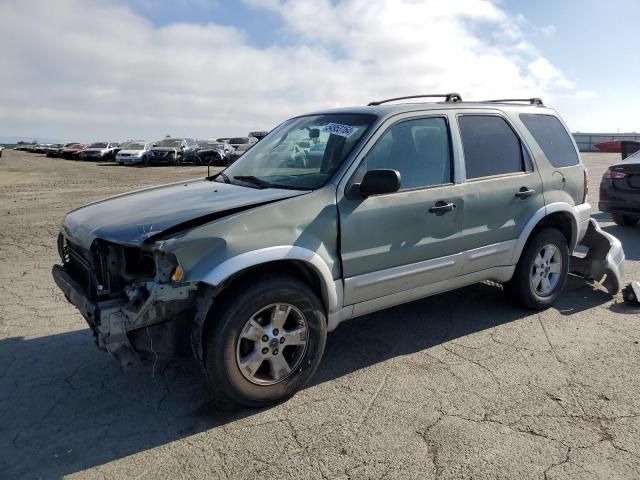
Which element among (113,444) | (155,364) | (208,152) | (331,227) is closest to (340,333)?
(331,227)

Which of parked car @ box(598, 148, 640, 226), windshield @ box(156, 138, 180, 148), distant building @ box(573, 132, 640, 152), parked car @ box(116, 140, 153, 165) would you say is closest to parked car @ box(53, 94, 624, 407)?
parked car @ box(598, 148, 640, 226)

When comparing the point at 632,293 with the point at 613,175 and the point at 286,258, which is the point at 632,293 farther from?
the point at 613,175

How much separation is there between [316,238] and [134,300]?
Answer: 117cm

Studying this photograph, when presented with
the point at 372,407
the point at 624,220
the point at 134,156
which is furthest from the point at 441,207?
the point at 134,156

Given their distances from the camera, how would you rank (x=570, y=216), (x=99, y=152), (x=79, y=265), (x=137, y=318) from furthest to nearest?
(x=99, y=152), (x=570, y=216), (x=79, y=265), (x=137, y=318)

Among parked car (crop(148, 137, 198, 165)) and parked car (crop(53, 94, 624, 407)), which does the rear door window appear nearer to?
parked car (crop(53, 94, 624, 407))

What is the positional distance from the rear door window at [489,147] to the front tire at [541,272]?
0.74 metres

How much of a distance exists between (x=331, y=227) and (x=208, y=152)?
2445cm

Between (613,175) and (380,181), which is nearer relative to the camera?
(380,181)

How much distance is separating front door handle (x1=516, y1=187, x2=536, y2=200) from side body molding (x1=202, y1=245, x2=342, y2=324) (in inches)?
80.9

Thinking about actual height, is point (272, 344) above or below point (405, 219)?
below

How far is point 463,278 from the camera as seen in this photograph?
433 cm

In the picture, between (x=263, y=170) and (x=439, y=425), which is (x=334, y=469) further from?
(x=263, y=170)

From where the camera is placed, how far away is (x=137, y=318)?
2.91m
